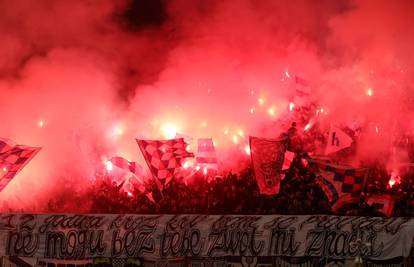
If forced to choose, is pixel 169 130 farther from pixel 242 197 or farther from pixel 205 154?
pixel 242 197

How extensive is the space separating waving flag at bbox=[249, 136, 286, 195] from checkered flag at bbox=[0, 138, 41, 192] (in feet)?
9.99

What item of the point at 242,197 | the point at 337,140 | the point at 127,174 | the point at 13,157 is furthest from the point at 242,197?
the point at 13,157

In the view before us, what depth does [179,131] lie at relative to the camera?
36.6ft

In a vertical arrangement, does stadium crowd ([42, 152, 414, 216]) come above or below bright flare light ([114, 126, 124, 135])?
below

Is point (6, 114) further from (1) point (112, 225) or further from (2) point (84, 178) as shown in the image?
(1) point (112, 225)

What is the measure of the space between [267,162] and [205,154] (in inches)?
74.6

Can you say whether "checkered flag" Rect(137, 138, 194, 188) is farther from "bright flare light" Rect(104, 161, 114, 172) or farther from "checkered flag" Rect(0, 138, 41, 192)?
"bright flare light" Rect(104, 161, 114, 172)

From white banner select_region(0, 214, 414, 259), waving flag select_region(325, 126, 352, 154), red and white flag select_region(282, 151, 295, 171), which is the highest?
waving flag select_region(325, 126, 352, 154)

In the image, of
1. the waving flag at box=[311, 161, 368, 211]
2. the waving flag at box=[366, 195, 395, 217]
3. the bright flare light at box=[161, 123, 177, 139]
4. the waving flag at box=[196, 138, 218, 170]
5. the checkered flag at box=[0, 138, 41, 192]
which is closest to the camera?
the waving flag at box=[311, 161, 368, 211]

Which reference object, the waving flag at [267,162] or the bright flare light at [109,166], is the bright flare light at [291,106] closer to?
the waving flag at [267,162]

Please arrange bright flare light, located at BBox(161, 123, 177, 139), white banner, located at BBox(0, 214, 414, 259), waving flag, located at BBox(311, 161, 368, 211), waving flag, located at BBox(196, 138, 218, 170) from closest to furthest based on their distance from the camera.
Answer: white banner, located at BBox(0, 214, 414, 259) → waving flag, located at BBox(311, 161, 368, 211) → waving flag, located at BBox(196, 138, 218, 170) → bright flare light, located at BBox(161, 123, 177, 139)

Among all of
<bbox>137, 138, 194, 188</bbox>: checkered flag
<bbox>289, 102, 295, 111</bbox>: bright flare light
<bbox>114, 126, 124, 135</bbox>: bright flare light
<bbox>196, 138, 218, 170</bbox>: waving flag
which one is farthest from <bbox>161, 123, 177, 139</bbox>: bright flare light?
<bbox>137, 138, 194, 188</bbox>: checkered flag

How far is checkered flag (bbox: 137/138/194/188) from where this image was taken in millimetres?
8172

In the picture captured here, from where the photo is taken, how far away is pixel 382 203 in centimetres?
750
